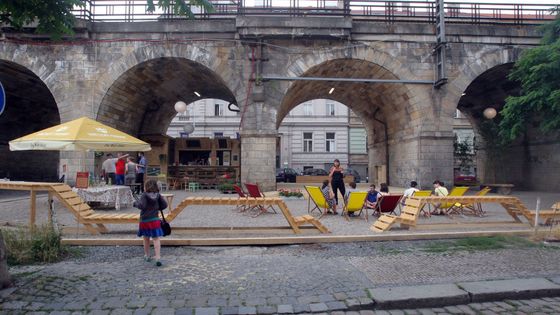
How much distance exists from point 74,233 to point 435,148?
42.4 feet

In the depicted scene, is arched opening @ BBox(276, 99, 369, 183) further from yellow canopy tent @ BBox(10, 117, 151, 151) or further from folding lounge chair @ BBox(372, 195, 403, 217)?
yellow canopy tent @ BBox(10, 117, 151, 151)

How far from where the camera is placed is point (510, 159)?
2009 centimetres

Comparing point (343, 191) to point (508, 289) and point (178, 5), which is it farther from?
point (178, 5)

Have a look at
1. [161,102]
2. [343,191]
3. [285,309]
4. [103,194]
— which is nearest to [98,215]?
[103,194]

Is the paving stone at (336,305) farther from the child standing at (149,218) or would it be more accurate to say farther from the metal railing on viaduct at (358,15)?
the metal railing on viaduct at (358,15)

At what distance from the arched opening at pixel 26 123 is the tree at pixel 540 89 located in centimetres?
1941

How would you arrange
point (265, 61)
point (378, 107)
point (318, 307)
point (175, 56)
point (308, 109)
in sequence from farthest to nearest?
point (308, 109), point (378, 107), point (265, 61), point (175, 56), point (318, 307)

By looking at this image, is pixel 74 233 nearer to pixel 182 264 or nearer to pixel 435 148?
pixel 182 264

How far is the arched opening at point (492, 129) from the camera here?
56.9 feet

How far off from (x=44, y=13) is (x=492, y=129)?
18.7 m

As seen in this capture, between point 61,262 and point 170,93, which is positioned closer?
point 61,262

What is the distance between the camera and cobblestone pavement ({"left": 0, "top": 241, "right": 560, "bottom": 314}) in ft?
12.4

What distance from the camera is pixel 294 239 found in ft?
20.9

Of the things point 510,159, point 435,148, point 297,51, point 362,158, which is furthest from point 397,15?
point 362,158
